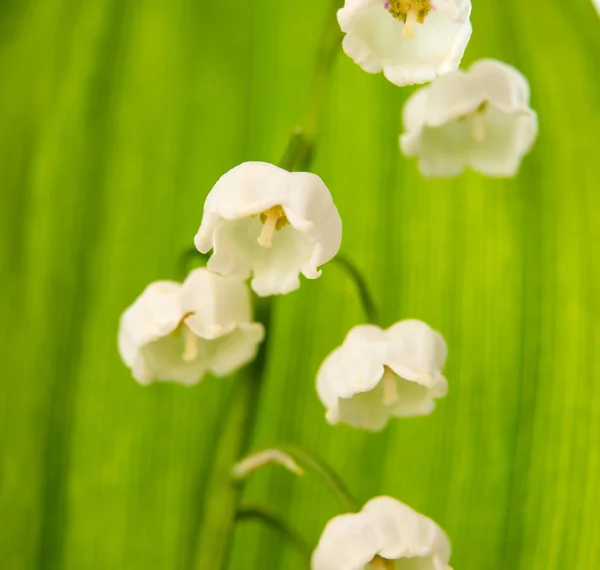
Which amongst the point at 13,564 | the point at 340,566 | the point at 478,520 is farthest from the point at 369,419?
the point at 13,564

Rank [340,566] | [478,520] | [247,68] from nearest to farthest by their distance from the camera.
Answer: [340,566] < [478,520] < [247,68]

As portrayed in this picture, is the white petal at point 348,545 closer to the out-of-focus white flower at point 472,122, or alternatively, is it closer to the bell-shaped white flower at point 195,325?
the bell-shaped white flower at point 195,325

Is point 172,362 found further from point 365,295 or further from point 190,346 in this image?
point 365,295

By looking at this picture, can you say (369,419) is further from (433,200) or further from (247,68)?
(247,68)

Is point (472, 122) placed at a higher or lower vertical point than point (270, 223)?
higher

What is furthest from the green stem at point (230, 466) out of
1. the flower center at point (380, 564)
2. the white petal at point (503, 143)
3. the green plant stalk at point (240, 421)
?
the white petal at point (503, 143)

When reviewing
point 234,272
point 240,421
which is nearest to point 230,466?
point 240,421

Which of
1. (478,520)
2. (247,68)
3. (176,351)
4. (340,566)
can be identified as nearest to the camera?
(340,566)

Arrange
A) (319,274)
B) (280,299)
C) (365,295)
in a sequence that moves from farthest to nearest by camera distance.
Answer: (280,299)
(365,295)
(319,274)
